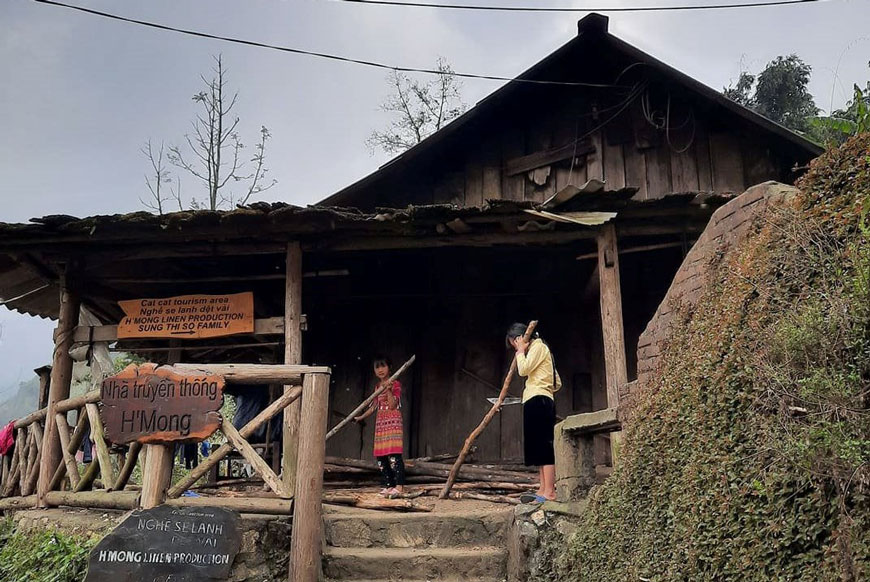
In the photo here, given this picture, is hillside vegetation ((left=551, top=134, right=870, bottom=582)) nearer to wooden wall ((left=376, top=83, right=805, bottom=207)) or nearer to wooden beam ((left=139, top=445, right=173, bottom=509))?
wooden beam ((left=139, top=445, right=173, bottom=509))

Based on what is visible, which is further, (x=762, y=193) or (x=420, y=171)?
(x=420, y=171)

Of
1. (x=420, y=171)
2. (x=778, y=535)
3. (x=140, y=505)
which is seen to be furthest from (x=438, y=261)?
(x=778, y=535)

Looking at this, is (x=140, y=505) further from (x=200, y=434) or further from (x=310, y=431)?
(x=310, y=431)

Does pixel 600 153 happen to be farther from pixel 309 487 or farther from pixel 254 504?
pixel 254 504

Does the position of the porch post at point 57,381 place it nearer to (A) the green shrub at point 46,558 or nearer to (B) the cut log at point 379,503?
(A) the green shrub at point 46,558

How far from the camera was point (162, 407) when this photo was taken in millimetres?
5473

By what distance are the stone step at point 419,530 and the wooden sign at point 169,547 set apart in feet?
3.93

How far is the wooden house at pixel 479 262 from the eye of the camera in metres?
8.91

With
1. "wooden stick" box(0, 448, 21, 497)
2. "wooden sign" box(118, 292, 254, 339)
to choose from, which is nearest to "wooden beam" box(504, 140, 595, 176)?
"wooden sign" box(118, 292, 254, 339)

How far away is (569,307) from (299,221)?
148 inches

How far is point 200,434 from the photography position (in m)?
5.35

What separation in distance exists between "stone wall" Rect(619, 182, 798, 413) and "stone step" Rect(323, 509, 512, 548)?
1.76m

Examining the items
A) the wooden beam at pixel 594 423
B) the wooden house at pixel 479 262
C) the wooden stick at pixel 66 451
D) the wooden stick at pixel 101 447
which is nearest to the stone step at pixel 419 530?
the wooden beam at pixel 594 423

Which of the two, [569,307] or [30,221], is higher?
[30,221]
